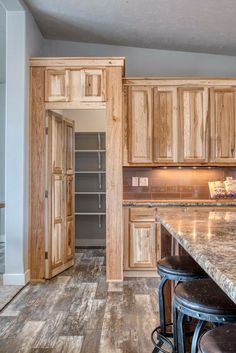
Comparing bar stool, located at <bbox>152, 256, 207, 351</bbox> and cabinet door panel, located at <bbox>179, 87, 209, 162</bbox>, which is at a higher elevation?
cabinet door panel, located at <bbox>179, 87, 209, 162</bbox>

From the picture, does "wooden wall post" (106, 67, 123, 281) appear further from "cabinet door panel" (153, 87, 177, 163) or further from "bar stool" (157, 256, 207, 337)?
"bar stool" (157, 256, 207, 337)

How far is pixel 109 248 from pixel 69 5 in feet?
9.44

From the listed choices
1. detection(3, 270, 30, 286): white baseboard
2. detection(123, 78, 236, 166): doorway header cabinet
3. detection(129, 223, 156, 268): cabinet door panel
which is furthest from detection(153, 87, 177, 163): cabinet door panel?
detection(3, 270, 30, 286): white baseboard

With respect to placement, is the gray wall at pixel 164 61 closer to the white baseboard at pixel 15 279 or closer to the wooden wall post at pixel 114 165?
the wooden wall post at pixel 114 165

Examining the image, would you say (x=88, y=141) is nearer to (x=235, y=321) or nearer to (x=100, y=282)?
(x=100, y=282)

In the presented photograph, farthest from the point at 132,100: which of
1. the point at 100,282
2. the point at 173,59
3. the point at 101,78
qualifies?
the point at 100,282

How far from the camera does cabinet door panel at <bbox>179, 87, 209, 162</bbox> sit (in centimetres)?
440

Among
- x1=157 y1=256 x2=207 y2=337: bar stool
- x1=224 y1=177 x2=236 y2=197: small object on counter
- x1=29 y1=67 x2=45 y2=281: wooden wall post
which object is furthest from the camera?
x1=224 y1=177 x2=236 y2=197: small object on counter

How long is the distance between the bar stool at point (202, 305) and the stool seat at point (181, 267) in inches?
12.0

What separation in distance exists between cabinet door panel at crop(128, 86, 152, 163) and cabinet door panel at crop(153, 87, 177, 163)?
0.32 feet

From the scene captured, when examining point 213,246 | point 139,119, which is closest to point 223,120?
point 139,119

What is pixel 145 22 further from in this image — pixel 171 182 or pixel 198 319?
pixel 198 319

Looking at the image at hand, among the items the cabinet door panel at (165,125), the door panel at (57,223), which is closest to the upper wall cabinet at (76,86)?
the cabinet door panel at (165,125)

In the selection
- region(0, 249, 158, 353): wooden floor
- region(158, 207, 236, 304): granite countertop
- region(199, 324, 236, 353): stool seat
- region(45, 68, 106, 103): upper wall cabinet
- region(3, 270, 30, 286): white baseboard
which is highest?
region(45, 68, 106, 103): upper wall cabinet
